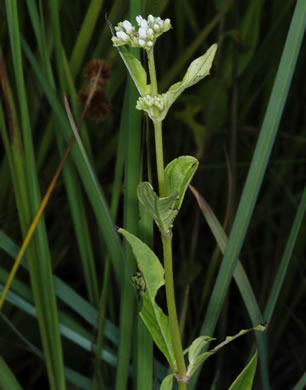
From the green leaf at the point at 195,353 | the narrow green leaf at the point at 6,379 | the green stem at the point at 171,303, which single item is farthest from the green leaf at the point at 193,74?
the narrow green leaf at the point at 6,379

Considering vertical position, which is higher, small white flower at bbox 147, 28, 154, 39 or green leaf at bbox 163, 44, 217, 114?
small white flower at bbox 147, 28, 154, 39

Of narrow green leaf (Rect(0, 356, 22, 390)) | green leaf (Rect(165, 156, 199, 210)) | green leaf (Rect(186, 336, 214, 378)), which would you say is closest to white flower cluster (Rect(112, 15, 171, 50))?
green leaf (Rect(165, 156, 199, 210))

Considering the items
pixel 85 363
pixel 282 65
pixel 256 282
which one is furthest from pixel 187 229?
pixel 282 65

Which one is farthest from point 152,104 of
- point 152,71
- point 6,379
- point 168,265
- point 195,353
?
point 6,379

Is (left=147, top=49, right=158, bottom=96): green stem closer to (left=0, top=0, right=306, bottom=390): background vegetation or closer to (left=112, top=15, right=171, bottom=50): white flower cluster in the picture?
(left=112, top=15, right=171, bottom=50): white flower cluster

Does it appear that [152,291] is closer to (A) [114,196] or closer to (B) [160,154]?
(B) [160,154]

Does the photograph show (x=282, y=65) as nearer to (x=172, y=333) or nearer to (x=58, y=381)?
(x=172, y=333)

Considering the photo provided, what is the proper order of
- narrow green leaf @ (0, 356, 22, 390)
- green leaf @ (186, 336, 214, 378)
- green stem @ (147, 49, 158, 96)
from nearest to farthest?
green stem @ (147, 49, 158, 96), green leaf @ (186, 336, 214, 378), narrow green leaf @ (0, 356, 22, 390)

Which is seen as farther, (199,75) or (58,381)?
(58,381)
